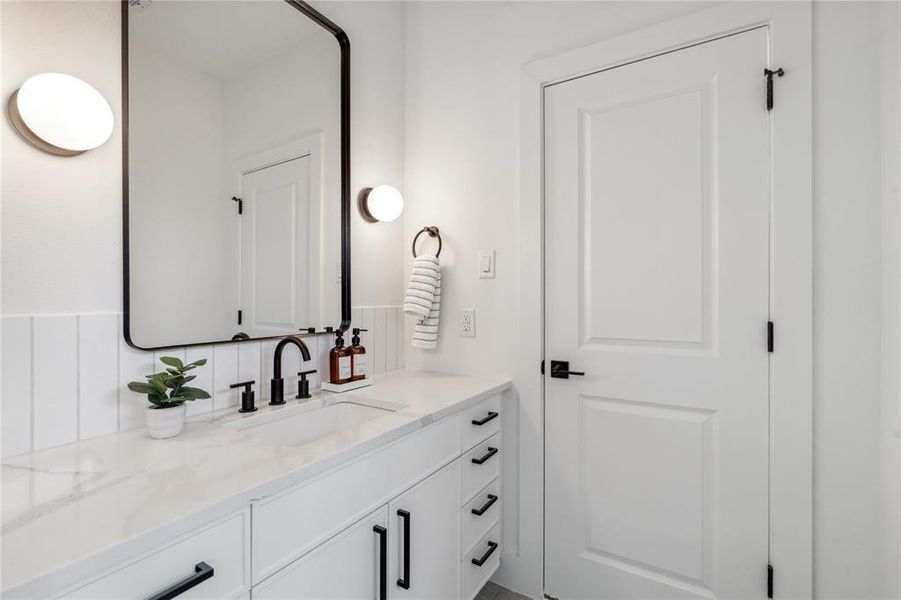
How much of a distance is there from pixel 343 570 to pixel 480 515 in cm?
67

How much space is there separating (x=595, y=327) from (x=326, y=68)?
1449 millimetres

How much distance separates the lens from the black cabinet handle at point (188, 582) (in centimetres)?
67

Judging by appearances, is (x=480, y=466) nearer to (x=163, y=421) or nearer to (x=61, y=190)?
(x=163, y=421)

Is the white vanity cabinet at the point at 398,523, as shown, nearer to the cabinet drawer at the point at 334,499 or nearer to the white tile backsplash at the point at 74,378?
the cabinet drawer at the point at 334,499

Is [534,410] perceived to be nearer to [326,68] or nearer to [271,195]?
[271,195]

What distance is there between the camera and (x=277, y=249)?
1.50m

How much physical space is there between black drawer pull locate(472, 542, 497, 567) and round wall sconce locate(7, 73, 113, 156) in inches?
65.8

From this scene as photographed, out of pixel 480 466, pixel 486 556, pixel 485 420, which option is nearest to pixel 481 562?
pixel 486 556

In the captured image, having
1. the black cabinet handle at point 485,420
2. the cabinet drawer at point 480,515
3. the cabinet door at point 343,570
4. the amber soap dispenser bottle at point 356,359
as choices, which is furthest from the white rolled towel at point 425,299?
the cabinet door at point 343,570

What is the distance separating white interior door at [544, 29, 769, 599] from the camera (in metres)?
1.36

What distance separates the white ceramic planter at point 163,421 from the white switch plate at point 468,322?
1091 mm

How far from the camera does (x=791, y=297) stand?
1.29m

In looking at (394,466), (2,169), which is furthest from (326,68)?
(394,466)

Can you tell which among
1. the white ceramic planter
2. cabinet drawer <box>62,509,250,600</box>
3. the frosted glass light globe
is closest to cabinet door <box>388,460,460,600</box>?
cabinet drawer <box>62,509,250,600</box>
